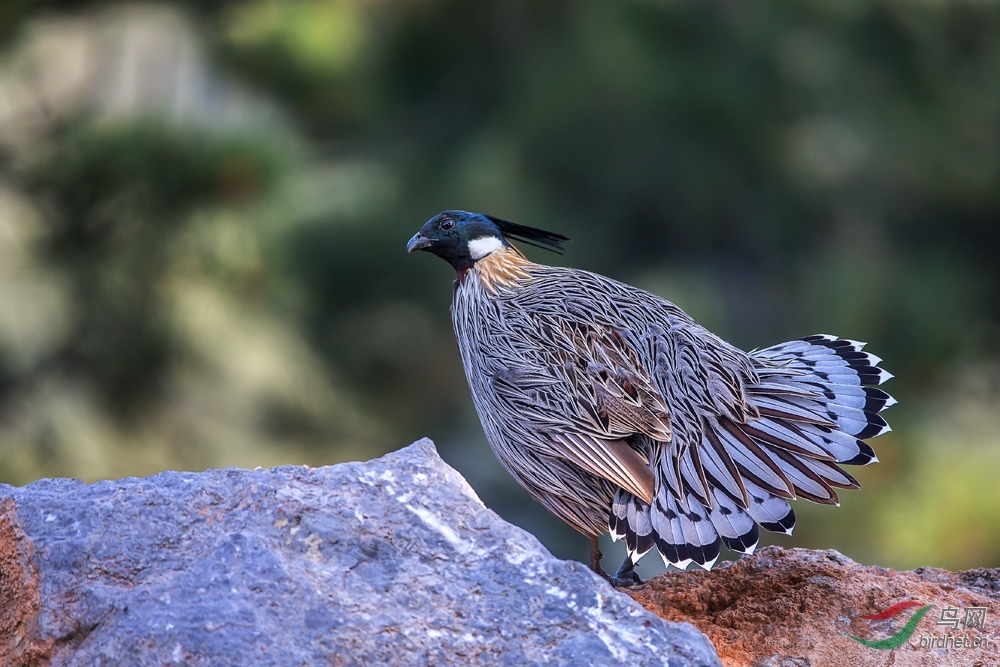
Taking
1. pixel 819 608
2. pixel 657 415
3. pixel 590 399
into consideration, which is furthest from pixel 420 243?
pixel 819 608

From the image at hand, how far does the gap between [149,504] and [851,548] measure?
10.5m

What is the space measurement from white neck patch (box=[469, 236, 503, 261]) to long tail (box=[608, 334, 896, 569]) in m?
1.23

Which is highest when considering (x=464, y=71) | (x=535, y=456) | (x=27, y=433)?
(x=464, y=71)

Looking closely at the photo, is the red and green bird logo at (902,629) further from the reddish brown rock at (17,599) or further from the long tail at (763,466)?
the reddish brown rock at (17,599)

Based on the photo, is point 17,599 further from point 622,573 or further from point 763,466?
point 763,466

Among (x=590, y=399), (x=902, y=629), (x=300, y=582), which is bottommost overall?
(x=300, y=582)

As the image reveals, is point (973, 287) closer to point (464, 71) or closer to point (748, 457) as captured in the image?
point (464, 71)

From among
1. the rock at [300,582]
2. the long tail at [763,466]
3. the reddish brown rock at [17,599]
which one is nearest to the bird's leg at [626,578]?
the long tail at [763,466]

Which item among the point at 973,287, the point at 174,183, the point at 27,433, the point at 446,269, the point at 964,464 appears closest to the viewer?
the point at 174,183

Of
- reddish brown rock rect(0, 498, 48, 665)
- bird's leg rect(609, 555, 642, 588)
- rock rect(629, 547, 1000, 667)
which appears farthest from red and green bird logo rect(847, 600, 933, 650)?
reddish brown rock rect(0, 498, 48, 665)

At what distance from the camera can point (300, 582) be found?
3.27 m

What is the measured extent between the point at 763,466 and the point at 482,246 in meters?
1.56

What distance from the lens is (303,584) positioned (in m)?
3.27

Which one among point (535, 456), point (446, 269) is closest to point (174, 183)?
point (446, 269)
